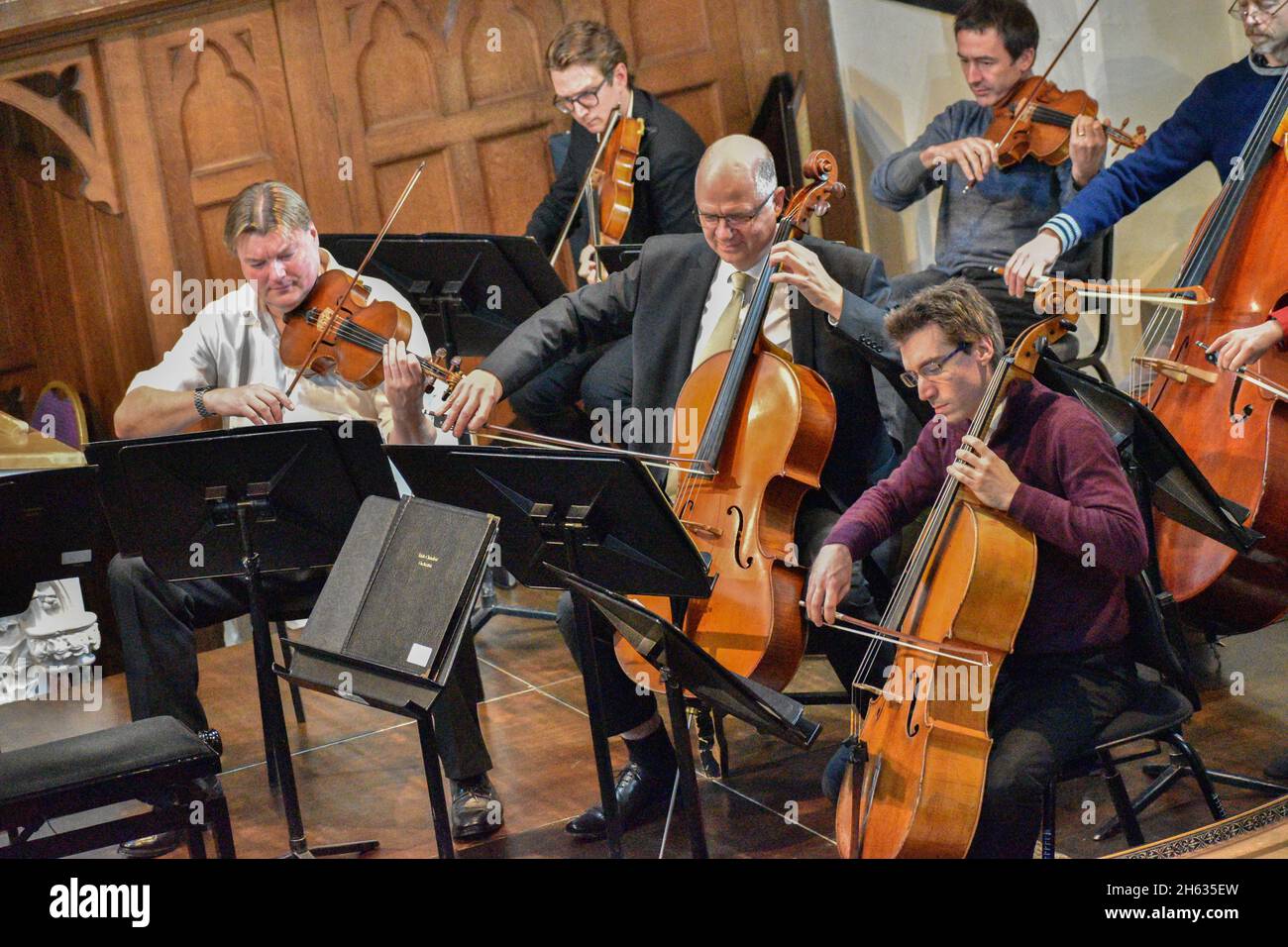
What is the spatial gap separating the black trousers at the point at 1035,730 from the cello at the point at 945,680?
0.13 ft

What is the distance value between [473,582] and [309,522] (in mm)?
644

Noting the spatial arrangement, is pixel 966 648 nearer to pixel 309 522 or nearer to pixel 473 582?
pixel 473 582

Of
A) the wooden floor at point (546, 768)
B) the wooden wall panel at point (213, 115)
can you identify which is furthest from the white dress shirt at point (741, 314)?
the wooden wall panel at point (213, 115)

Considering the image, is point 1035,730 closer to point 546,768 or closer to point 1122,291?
point 1122,291

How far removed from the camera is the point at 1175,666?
240 centimetres

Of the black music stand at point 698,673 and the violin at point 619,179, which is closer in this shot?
the black music stand at point 698,673

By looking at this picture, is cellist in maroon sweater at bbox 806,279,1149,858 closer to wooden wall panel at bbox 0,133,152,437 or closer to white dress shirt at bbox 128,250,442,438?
white dress shirt at bbox 128,250,442,438

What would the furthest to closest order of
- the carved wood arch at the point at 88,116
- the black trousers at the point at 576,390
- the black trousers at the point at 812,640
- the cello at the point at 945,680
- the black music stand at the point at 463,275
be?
the carved wood arch at the point at 88,116 < the black trousers at the point at 576,390 < the black music stand at the point at 463,275 < the black trousers at the point at 812,640 < the cello at the point at 945,680

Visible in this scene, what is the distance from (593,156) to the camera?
4441mm

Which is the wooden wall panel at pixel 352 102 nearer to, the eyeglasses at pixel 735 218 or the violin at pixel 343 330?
the violin at pixel 343 330

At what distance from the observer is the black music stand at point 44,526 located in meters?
2.74

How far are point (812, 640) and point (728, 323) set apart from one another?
0.72m

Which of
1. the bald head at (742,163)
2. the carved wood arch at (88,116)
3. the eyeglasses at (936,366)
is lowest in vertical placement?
the eyeglasses at (936,366)
